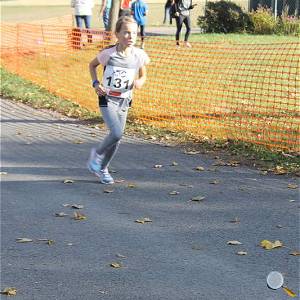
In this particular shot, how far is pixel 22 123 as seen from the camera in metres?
11.3

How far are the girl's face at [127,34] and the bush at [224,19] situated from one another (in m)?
19.4

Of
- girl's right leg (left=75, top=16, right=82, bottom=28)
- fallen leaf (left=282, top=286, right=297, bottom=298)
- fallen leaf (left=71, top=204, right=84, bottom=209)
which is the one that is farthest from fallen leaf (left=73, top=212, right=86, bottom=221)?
girl's right leg (left=75, top=16, right=82, bottom=28)

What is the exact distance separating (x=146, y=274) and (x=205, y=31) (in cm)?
2225

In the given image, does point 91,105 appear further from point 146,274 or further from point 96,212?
point 146,274

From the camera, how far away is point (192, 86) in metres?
13.2

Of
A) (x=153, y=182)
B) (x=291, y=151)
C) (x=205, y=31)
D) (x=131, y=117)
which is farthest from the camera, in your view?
(x=205, y=31)

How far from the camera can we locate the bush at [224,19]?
26.1 meters

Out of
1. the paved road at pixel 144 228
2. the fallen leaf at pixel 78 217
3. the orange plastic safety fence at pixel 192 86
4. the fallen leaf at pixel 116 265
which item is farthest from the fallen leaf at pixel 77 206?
the orange plastic safety fence at pixel 192 86

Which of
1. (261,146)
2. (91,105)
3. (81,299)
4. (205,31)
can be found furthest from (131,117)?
(205,31)

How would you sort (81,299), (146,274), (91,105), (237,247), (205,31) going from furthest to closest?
(205,31), (91,105), (237,247), (146,274), (81,299)

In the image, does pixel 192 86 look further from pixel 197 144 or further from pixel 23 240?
pixel 23 240

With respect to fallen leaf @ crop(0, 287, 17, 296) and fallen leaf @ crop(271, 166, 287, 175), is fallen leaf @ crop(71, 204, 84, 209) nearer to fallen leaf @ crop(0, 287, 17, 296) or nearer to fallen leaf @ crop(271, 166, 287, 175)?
fallen leaf @ crop(0, 287, 17, 296)

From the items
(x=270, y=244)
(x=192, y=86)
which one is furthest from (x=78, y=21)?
(x=270, y=244)

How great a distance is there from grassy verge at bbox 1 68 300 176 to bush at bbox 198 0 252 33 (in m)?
13.5
